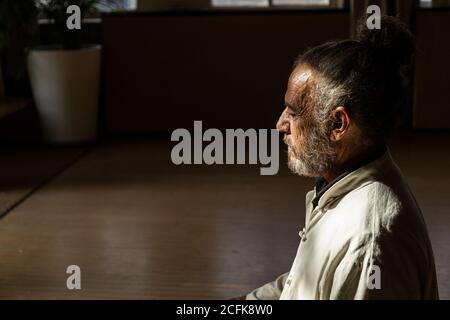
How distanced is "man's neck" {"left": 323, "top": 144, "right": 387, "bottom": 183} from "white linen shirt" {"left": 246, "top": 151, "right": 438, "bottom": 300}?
16mm

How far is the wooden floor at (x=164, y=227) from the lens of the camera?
3.24 meters

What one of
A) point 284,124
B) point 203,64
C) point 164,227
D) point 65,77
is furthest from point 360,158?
point 203,64

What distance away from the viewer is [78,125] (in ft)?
19.1

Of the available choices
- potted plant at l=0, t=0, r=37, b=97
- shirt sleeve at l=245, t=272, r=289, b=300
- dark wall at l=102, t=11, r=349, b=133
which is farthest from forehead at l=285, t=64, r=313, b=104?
dark wall at l=102, t=11, r=349, b=133

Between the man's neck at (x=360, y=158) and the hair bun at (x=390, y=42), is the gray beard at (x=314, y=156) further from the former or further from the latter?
the hair bun at (x=390, y=42)

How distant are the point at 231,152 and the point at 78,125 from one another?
4.06 feet

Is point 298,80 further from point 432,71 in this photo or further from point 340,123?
point 432,71

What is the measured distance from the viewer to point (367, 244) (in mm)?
1227

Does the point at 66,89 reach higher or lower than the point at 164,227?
higher

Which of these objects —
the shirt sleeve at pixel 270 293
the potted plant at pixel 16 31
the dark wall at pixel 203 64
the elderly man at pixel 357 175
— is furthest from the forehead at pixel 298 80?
the dark wall at pixel 203 64

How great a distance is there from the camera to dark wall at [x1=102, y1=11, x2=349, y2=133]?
611 centimetres

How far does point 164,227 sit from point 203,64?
251cm

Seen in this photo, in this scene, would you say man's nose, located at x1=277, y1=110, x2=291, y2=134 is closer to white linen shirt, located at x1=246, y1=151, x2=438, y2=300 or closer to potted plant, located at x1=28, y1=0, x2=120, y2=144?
white linen shirt, located at x1=246, y1=151, x2=438, y2=300
